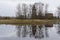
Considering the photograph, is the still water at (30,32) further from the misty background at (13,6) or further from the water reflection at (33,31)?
the misty background at (13,6)

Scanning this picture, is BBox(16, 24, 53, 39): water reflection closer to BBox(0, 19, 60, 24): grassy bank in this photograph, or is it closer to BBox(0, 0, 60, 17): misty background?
BBox(0, 19, 60, 24): grassy bank

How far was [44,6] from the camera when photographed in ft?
5.52

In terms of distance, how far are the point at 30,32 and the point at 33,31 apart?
0.03m

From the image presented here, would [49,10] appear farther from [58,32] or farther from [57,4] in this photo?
[58,32]

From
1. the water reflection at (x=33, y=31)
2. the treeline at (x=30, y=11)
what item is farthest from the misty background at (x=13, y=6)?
the water reflection at (x=33, y=31)

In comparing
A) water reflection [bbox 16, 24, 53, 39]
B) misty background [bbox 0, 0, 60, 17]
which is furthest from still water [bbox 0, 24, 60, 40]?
misty background [bbox 0, 0, 60, 17]

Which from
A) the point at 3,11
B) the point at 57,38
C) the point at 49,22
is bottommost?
the point at 57,38

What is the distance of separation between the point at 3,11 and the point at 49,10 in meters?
0.45

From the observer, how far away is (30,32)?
171cm

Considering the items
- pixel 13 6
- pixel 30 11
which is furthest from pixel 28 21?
pixel 13 6

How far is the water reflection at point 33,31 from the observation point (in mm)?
1696

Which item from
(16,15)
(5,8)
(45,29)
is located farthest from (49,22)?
(5,8)

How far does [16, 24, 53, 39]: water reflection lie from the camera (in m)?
1.70

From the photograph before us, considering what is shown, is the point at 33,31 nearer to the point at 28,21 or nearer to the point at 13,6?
the point at 28,21
